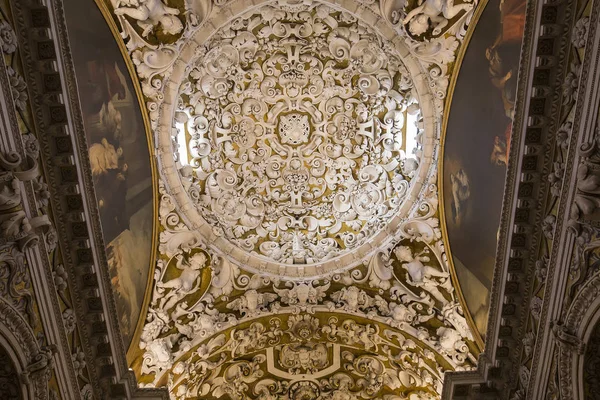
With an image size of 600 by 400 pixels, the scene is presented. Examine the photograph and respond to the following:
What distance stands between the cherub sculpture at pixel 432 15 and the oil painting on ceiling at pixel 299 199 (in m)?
0.03

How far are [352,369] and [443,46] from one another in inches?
315

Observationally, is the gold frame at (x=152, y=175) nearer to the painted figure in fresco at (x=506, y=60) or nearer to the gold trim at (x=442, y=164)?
→ the gold trim at (x=442, y=164)

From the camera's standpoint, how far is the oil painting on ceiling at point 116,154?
438 inches

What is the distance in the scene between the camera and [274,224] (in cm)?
1561

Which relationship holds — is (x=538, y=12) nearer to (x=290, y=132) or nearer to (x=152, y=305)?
(x=290, y=132)

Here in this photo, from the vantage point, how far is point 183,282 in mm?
14344

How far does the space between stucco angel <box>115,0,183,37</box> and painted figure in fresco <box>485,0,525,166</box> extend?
6.59 m

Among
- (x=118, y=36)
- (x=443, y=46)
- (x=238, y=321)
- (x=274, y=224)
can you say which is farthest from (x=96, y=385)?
(x=443, y=46)

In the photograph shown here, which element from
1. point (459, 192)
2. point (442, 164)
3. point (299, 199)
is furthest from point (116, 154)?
point (459, 192)

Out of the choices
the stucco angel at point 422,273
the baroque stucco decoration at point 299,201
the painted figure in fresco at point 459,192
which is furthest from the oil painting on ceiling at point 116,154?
the painted figure in fresco at point 459,192

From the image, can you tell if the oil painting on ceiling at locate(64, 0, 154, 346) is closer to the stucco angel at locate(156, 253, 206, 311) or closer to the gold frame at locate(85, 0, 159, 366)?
the gold frame at locate(85, 0, 159, 366)

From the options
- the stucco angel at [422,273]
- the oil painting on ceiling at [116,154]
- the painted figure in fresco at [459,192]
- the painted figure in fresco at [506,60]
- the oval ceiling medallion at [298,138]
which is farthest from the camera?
the oval ceiling medallion at [298,138]

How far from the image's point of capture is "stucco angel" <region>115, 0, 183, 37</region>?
1259cm

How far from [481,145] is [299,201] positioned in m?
5.13
